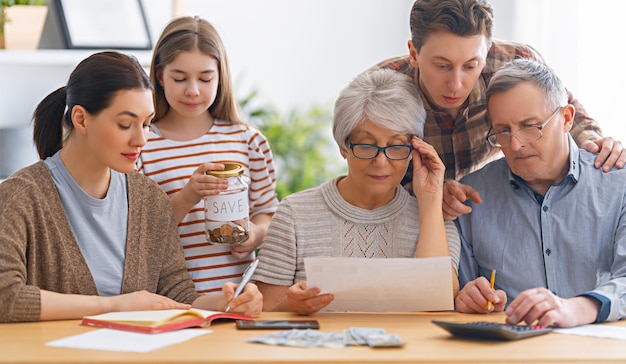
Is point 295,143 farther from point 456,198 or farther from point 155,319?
point 155,319

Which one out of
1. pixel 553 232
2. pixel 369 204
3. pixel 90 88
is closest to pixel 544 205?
pixel 553 232

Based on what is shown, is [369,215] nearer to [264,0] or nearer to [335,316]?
[335,316]

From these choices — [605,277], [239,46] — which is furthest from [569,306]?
[239,46]

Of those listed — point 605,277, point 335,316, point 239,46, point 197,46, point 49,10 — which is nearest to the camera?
point 335,316

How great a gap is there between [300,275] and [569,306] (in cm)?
72

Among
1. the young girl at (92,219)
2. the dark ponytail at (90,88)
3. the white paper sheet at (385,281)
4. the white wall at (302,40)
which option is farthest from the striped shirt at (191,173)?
the white wall at (302,40)

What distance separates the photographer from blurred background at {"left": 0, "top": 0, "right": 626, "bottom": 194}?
12.8ft

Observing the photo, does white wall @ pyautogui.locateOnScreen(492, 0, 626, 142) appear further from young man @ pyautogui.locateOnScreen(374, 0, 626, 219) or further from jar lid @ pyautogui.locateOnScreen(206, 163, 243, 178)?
jar lid @ pyautogui.locateOnScreen(206, 163, 243, 178)

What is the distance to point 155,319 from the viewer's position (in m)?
1.85

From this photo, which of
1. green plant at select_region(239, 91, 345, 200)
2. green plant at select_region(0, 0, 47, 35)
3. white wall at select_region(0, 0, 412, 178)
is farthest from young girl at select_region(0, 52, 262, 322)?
white wall at select_region(0, 0, 412, 178)

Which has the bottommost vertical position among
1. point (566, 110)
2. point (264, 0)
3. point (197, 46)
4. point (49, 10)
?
point (566, 110)

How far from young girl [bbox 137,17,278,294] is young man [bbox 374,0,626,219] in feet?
1.71

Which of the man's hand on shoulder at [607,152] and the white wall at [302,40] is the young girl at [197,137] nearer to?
the man's hand on shoulder at [607,152]

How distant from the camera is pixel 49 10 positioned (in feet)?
11.8
